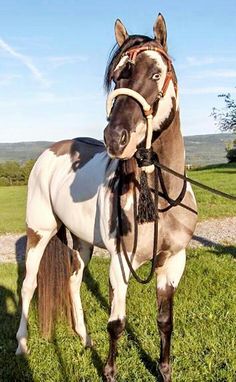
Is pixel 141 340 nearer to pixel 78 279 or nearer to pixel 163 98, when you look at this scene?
pixel 78 279

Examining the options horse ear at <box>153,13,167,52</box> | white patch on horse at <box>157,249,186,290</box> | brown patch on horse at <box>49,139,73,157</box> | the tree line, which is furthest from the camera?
the tree line

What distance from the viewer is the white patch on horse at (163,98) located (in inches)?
108

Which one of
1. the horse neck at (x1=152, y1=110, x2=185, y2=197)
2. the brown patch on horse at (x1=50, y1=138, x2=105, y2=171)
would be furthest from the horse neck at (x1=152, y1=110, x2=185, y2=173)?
the brown patch on horse at (x1=50, y1=138, x2=105, y2=171)

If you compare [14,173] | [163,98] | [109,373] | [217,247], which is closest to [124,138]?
[163,98]

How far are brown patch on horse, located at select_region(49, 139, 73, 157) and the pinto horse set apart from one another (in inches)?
0.5

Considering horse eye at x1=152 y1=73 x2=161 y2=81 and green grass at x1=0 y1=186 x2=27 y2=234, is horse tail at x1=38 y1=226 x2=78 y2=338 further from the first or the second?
green grass at x1=0 y1=186 x2=27 y2=234

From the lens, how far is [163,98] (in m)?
2.81

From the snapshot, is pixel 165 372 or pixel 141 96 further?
pixel 165 372

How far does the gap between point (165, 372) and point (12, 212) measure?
13564 mm

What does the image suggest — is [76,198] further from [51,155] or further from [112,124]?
[112,124]

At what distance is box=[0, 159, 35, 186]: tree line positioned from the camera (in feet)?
117

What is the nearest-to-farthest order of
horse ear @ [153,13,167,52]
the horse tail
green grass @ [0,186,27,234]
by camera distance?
horse ear @ [153,13,167,52]
the horse tail
green grass @ [0,186,27,234]

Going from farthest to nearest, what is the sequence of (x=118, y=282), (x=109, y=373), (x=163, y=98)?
(x=109, y=373)
(x=118, y=282)
(x=163, y=98)

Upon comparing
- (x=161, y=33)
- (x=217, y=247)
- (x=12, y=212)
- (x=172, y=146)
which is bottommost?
(x=12, y=212)
